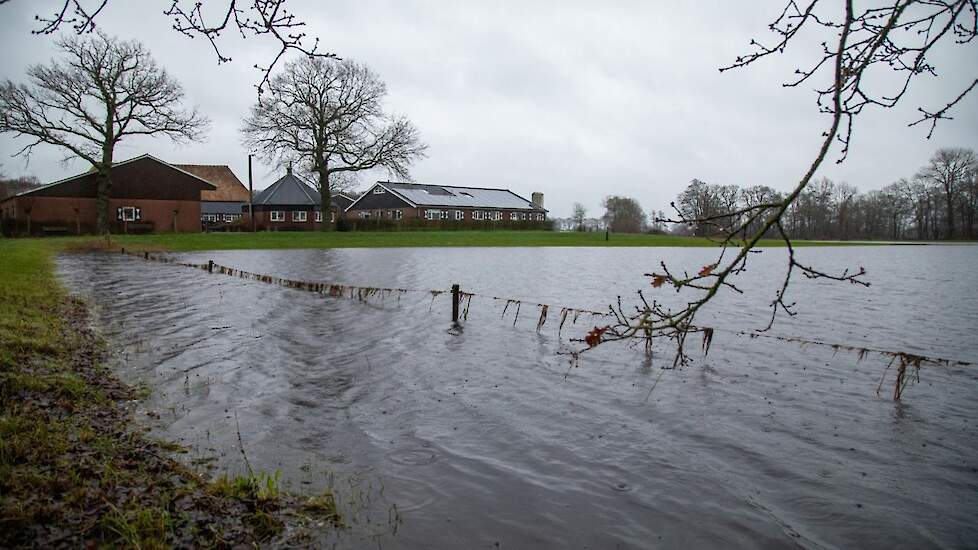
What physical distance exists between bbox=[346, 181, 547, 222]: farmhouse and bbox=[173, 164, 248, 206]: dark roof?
1507 cm

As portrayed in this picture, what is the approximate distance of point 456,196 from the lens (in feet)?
281

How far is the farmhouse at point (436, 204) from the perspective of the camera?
79.0m

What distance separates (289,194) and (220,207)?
14241mm

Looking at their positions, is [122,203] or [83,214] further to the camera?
[122,203]

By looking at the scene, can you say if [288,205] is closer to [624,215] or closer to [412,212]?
[412,212]

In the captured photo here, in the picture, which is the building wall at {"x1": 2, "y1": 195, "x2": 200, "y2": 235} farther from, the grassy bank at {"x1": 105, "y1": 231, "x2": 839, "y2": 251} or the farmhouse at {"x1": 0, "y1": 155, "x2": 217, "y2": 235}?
the grassy bank at {"x1": 105, "y1": 231, "x2": 839, "y2": 251}

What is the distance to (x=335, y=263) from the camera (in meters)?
35.1

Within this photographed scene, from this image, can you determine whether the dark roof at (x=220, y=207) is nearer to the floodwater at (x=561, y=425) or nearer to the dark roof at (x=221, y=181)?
the dark roof at (x=221, y=181)

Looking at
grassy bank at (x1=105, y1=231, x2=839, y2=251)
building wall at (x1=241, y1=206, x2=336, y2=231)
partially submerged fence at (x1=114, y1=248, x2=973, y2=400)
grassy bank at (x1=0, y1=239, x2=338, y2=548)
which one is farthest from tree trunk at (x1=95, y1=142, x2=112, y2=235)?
grassy bank at (x1=0, y1=239, x2=338, y2=548)

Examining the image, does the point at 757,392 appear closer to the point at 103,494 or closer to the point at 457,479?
the point at 457,479

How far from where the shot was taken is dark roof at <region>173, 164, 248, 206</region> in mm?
82312

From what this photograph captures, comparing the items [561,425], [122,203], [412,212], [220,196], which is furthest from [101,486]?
[220,196]

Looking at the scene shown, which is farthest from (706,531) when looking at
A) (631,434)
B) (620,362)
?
(620,362)

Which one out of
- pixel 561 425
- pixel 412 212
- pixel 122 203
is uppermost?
pixel 412 212
